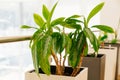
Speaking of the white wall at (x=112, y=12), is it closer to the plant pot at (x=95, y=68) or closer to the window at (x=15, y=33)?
the window at (x=15, y=33)

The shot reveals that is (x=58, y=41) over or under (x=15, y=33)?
over

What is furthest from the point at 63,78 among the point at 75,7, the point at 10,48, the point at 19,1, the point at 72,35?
the point at 75,7

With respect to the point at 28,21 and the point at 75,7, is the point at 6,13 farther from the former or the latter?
the point at 75,7

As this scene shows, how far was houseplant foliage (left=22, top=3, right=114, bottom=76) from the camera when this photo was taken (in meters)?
0.99

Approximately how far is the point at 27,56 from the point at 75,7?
1.37 meters

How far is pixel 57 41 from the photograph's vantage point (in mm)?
1067

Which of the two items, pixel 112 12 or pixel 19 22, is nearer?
pixel 19 22

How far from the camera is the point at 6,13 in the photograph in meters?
3.19

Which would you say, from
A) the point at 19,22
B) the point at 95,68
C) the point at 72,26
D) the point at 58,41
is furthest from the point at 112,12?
the point at 58,41

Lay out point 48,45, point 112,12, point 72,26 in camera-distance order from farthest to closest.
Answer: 1. point 112,12
2. point 72,26
3. point 48,45

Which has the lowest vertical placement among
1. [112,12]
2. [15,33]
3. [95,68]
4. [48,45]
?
[95,68]

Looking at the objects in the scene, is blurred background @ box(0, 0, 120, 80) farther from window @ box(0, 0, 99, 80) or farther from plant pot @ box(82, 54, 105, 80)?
plant pot @ box(82, 54, 105, 80)

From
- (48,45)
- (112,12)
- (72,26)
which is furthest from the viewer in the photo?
(112,12)

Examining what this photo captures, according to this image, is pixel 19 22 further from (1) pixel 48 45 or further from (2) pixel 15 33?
(1) pixel 48 45
